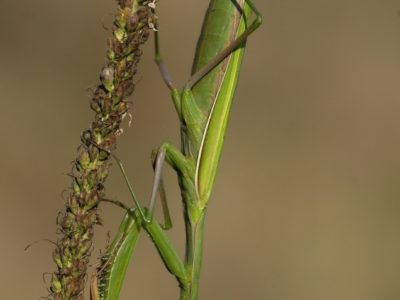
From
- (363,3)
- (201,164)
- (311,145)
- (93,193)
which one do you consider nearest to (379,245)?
(311,145)

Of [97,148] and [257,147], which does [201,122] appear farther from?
[257,147]

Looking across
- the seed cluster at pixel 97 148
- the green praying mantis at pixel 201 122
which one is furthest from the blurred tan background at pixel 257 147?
the seed cluster at pixel 97 148

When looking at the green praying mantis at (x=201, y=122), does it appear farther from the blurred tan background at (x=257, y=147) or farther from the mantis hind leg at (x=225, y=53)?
the blurred tan background at (x=257, y=147)

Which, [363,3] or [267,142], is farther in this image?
[363,3]

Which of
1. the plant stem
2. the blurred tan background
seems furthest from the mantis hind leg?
the blurred tan background

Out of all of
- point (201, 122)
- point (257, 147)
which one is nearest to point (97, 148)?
point (201, 122)

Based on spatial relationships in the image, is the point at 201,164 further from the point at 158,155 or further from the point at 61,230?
the point at 61,230
